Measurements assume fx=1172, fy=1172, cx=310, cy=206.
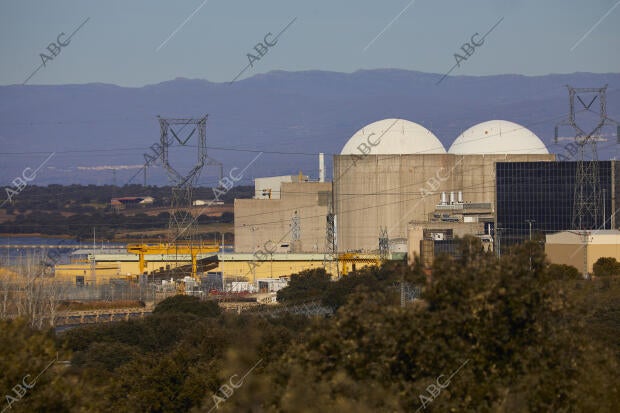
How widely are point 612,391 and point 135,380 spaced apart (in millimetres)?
7918

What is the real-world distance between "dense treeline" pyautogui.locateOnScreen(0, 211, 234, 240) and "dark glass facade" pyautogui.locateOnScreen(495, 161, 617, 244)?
54.6m

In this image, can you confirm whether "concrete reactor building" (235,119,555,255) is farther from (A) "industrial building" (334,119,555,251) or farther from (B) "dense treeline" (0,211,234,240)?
(B) "dense treeline" (0,211,234,240)

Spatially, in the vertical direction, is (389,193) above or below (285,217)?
above

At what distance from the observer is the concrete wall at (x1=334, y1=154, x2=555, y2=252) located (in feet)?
199

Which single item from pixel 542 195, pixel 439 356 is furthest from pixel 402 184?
pixel 439 356

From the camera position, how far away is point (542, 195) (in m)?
58.4

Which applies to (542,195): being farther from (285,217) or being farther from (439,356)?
(439,356)

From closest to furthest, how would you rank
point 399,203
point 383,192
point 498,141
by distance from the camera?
point 399,203 → point 383,192 → point 498,141

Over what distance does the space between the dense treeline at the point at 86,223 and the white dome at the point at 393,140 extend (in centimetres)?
4670

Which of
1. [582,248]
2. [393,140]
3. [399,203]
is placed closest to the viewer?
[582,248]

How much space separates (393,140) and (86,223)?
61.4 metres

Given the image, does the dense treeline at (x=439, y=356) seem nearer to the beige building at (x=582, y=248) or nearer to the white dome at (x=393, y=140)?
the beige building at (x=582, y=248)

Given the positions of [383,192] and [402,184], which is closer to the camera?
[402,184]

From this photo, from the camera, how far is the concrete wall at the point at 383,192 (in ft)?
199
